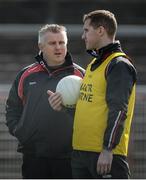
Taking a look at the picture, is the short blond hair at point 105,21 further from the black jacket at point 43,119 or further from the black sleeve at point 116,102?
the black jacket at point 43,119

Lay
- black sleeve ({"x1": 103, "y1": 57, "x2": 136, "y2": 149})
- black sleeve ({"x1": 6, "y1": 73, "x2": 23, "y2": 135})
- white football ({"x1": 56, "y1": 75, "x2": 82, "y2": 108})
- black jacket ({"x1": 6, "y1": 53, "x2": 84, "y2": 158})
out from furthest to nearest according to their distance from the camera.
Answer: black sleeve ({"x1": 6, "y1": 73, "x2": 23, "y2": 135}) < black jacket ({"x1": 6, "y1": 53, "x2": 84, "y2": 158}) < white football ({"x1": 56, "y1": 75, "x2": 82, "y2": 108}) < black sleeve ({"x1": 103, "y1": 57, "x2": 136, "y2": 149})

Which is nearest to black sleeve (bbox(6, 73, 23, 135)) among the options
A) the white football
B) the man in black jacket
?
the man in black jacket

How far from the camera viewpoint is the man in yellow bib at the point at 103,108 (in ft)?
15.9

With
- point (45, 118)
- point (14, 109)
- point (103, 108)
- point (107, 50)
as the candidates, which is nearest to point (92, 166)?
point (103, 108)

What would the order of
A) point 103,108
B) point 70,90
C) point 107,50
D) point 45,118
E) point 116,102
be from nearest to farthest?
point 116,102, point 103,108, point 107,50, point 70,90, point 45,118

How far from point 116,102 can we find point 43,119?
1.08 metres

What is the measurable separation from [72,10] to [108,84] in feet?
43.0

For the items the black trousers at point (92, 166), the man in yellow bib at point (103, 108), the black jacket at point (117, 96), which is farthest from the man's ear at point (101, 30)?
the black trousers at point (92, 166)

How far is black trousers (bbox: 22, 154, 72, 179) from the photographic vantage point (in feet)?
19.1

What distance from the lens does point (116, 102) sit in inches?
190

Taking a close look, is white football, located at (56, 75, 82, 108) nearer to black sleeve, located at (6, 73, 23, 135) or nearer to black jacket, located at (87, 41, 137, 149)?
black jacket, located at (87, 41, 137, 149)

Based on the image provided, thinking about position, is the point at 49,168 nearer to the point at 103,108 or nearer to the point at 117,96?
the point at 103,108

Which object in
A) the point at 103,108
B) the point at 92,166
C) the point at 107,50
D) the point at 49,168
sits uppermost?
the point at 107,50

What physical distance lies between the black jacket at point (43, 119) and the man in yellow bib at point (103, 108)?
24.0 inches
